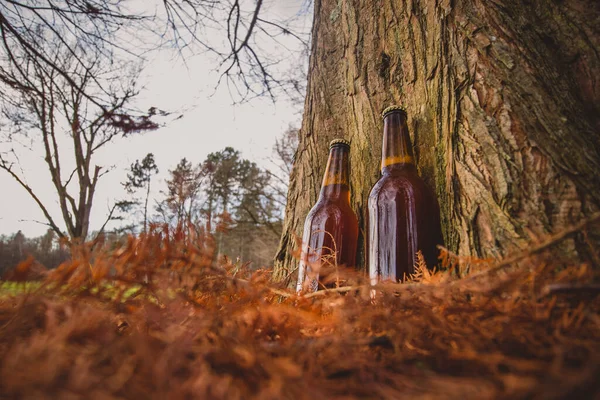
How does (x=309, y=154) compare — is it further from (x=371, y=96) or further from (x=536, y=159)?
(x=536, y=159)

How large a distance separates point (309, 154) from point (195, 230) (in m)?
1.34

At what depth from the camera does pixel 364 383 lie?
355mm

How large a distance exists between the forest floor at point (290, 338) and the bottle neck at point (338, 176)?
89cm

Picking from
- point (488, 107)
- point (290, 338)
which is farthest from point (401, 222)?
point (290, 338)

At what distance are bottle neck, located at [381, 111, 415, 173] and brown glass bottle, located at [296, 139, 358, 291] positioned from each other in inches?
11.2

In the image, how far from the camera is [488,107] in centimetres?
92

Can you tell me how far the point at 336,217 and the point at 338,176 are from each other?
9.4 inches

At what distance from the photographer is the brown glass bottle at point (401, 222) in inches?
42.6

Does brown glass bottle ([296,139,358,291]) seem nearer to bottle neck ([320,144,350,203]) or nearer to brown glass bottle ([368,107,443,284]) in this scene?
bottle neck ([320,144,350,203])

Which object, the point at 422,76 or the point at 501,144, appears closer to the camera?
the point at 501,144

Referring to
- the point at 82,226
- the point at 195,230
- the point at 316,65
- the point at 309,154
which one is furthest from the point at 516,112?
the point at 82,226

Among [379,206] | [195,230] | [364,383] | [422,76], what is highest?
[422,76]

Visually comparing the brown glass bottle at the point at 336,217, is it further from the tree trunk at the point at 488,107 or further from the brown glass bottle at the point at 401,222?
the brown glass bottle at the point at 401,222

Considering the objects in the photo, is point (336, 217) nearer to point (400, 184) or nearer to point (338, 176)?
point (338, 176)
